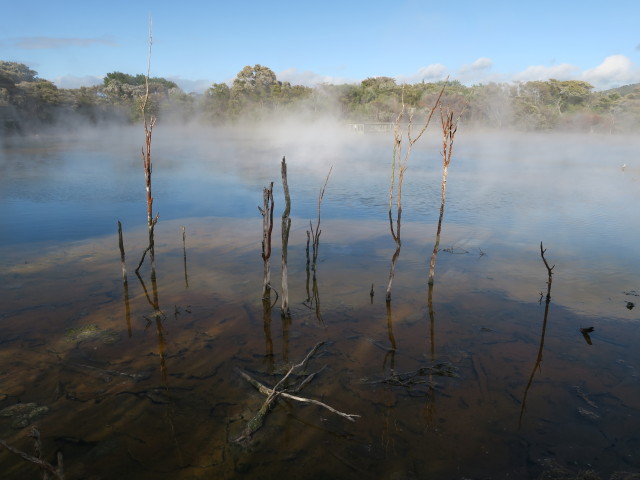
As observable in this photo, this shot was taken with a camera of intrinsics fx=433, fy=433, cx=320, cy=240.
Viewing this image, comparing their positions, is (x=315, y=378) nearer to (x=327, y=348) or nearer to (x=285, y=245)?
(x=327, y=348)

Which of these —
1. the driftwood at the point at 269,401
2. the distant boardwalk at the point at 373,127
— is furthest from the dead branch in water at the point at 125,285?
the distant boardwalk at the point at 373,127

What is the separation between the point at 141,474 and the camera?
292 centimetres

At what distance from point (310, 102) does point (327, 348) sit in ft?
155

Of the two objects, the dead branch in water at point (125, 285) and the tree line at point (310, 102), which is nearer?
the dead branch in water at point (125, 285)

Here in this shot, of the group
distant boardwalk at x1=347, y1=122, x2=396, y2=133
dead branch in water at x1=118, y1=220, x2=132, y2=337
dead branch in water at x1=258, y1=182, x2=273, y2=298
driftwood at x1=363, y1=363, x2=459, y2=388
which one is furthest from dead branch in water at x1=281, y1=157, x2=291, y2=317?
distant boardwalk at x1=347, y1=122, x2=396, y2=133

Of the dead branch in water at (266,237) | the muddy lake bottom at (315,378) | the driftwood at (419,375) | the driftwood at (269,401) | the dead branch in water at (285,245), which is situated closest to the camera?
the muddy lake bottom at (315,378)

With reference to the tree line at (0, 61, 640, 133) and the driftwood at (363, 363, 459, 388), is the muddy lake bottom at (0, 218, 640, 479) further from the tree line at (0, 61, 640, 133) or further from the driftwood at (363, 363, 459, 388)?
the tree line at (0, 61, 640, 133)

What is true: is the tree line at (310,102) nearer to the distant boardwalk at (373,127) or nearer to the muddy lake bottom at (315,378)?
the distant boardwalk at (373,127)

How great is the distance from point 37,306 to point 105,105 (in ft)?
157

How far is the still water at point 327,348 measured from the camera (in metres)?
3.14

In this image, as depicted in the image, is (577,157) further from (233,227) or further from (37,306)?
(37,306)

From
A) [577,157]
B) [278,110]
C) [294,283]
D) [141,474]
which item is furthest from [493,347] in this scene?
[278,110]

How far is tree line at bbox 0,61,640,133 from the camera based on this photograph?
39375 millimetres

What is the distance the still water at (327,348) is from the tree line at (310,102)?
3269 centimetres
